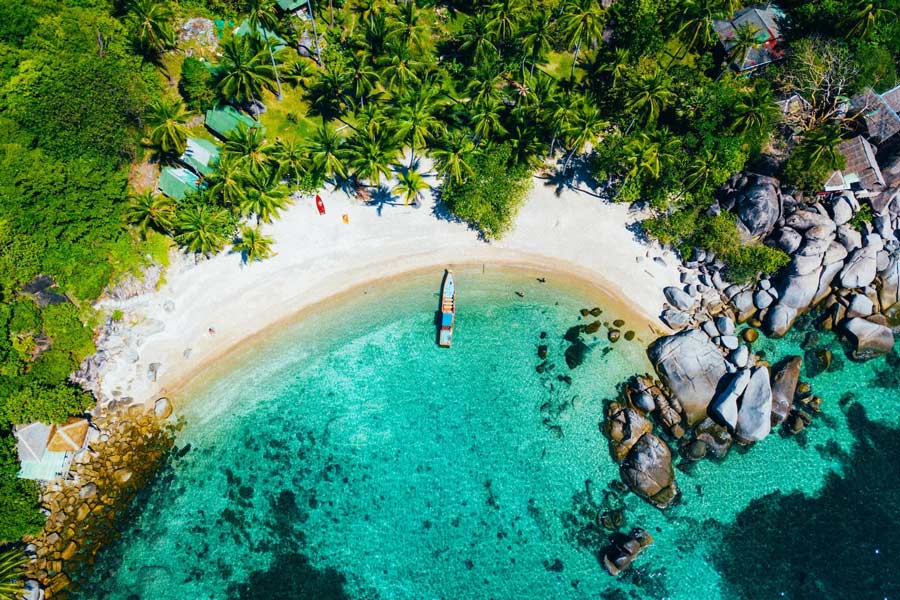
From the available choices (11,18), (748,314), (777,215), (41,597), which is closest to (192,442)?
(41,597)

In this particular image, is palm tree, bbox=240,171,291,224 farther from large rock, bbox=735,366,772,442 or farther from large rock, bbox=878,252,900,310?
large rock, bbox=878,252,900,310

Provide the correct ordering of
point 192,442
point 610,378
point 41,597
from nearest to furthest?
point 41,597 → point 192,442 → point 610,378

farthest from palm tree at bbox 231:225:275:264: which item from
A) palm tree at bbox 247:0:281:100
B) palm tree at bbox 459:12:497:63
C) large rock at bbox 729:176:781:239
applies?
large rock at bbox 729:176:781:239

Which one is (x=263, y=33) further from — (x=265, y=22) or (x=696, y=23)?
(x=696, y=23)

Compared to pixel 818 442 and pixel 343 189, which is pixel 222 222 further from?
pixel 818 442

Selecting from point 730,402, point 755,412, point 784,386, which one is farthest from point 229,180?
point 784,386

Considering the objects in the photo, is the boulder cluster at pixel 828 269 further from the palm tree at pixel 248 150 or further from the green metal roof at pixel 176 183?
the green metal roof at pixel 176 183
